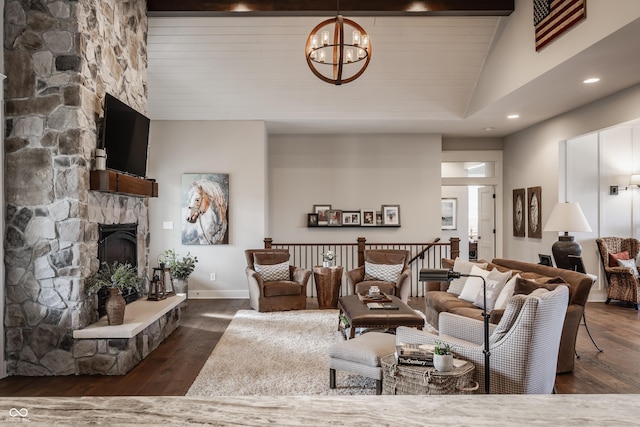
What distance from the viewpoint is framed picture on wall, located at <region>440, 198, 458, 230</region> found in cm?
1077

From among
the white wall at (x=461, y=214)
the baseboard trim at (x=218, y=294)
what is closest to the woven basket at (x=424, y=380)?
the baseboard trim at (x=218, y=294)

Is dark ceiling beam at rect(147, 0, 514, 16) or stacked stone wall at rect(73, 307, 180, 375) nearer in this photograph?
stacked stone wall at rect(73, 307, 180, 375)

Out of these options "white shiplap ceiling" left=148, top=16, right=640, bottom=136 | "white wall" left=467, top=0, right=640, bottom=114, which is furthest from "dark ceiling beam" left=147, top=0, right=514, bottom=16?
"white wall" left=467, top=0, right=640, bottom=114

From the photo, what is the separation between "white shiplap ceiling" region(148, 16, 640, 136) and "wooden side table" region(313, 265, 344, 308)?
2491mm

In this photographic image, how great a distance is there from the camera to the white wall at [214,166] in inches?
295

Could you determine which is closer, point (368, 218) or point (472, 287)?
point (472, 287)

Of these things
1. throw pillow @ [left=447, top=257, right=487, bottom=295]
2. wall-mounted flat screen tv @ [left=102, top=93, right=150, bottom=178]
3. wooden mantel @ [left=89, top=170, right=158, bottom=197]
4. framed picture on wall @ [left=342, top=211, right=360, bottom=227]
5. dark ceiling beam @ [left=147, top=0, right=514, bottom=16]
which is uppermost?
dark ceiling beam @ [left=147, top=0, right=514, bottom=16]

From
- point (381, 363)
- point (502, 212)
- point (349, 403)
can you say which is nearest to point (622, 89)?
point (502, 212)

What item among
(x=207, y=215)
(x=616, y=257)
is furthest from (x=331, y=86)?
Answer: (x=616, y=257)

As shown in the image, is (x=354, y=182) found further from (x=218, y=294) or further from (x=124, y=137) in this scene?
(x=124, y=137)

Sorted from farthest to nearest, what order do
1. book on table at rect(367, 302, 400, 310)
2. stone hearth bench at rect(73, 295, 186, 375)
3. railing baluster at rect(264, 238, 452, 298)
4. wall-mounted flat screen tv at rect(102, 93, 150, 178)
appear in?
railing baluster at rect(264, 238, 452, 298)
book on table at rect(367, 302, 400, 310)
wall-mounted flat screen tv at rect(102, 93, 150, 178)
stone hearth bench at rect(73, 295, 186, 375)

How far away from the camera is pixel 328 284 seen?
259 inches

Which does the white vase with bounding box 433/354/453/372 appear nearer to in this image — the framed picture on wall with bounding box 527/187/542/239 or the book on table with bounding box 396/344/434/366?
the book on table with bounding box 396/344/434/366

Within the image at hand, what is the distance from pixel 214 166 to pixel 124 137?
112 inches
